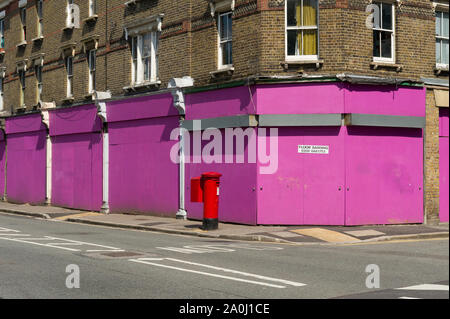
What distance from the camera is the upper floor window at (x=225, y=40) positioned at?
19.3 m

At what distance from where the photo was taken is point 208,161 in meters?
19.9

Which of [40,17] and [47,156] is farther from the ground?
[40,17]

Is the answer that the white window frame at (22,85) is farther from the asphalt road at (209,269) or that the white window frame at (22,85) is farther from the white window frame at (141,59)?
the asphalt road at (209,269)

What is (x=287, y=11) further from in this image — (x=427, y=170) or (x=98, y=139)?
(x=98, y=139)

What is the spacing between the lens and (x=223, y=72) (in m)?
19.2

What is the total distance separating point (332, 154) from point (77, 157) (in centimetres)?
1299

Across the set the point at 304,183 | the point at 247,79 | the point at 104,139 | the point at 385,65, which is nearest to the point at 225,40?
the point at 247,79

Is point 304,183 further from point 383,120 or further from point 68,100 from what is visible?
point 68,100

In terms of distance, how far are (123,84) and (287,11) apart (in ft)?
26.6

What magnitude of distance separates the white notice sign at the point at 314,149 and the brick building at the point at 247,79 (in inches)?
16.1

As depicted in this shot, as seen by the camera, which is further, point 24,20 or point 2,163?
point 2,163

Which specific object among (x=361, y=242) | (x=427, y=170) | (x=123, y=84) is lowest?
(x=361, y=242)

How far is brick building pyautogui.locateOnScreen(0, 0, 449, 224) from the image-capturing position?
57.9 feet
